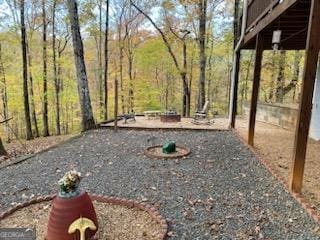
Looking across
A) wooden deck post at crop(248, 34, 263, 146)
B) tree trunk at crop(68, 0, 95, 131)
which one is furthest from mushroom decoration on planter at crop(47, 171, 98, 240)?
tree trunk at crop(68, 0, 95, 131)

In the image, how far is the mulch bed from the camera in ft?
9.38

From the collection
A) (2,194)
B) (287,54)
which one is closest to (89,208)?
(2,194)

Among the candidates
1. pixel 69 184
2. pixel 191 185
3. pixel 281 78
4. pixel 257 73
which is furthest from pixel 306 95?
pixel 281 78

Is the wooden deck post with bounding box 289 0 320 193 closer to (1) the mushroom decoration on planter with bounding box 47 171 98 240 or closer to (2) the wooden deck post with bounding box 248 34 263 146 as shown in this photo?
(2) the wooden deck post with bounding box 248 34 263 146

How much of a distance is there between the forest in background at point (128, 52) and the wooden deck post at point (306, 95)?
8469mm

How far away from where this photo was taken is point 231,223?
122 inches

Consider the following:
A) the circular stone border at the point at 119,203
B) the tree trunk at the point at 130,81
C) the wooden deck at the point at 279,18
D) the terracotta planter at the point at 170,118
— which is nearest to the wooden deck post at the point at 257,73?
the wooden deck at the point at 279,18

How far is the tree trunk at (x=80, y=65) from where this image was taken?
8.29 metres

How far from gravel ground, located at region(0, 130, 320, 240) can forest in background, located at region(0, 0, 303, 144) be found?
7.06 m

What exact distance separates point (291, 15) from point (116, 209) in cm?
437

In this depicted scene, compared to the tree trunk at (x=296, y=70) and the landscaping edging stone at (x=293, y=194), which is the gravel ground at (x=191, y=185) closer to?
the landscaping edging stone at (x=293, y=194)

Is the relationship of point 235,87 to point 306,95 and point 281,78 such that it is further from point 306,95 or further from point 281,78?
point 281,78

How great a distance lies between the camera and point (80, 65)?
8609mm

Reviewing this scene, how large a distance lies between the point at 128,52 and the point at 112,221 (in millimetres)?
15635
